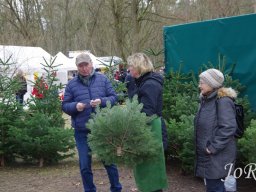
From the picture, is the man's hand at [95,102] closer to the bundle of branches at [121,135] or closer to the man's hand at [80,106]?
the man's hand at [80,106]

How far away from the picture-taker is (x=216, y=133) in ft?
13.8

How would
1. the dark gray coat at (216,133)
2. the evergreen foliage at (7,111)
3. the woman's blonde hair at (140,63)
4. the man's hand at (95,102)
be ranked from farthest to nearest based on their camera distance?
1. the evergreen foliage at (7,111)
2. the man's hand at (95,102)
3. the woman's blonde hair at (140,63)
4. the dark gray coat at (216,133)

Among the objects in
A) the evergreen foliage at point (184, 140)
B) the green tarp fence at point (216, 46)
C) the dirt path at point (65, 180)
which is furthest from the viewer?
the green tarp fence at point (216, 46)

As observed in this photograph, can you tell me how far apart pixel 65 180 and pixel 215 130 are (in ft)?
11.6

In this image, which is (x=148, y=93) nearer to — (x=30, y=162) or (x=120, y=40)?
(x=30, y=162)

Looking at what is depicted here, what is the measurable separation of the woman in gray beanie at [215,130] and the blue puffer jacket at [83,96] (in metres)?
1.47

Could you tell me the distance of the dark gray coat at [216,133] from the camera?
4148 mm

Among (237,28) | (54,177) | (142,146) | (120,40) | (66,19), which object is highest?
(66,19)

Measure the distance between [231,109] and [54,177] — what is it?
3.98m

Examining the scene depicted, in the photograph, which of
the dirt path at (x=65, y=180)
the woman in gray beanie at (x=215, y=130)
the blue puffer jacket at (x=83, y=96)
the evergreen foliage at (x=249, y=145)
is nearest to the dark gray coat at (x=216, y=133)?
the woman in gray beanie at (x=215, y=130)

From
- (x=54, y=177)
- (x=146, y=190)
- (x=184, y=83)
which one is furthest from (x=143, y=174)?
(x=184, y=83)

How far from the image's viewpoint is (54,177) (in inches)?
285

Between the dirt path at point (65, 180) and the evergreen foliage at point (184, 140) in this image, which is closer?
the evergreen foliage at point (184, 140)

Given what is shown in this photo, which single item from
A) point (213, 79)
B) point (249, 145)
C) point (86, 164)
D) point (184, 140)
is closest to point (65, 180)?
point (86, 164)
